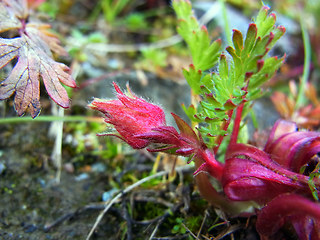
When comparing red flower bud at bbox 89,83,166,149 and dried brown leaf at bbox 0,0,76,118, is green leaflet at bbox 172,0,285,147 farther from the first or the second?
dried brown leaf at bbox 0,0,76,118

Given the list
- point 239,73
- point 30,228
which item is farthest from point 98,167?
point 239,73

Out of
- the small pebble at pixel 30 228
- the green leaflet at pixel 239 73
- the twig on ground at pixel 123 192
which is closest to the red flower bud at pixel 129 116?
the green leaflet at pixel 239 73

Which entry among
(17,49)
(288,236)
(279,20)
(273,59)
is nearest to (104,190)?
(17,49)

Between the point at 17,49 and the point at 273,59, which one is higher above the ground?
the point at 273,59

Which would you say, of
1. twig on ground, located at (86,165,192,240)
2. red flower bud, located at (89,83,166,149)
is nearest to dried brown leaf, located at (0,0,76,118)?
red flower bud, located at (89,83,166,149)

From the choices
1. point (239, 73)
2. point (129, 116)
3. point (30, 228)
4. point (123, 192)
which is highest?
point (239, 73)

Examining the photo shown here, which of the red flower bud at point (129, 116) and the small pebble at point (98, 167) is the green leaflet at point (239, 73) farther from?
the small pebble at point (98, 167)

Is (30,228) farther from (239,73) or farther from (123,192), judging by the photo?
(239,73)

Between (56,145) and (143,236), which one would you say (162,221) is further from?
(56,145)
